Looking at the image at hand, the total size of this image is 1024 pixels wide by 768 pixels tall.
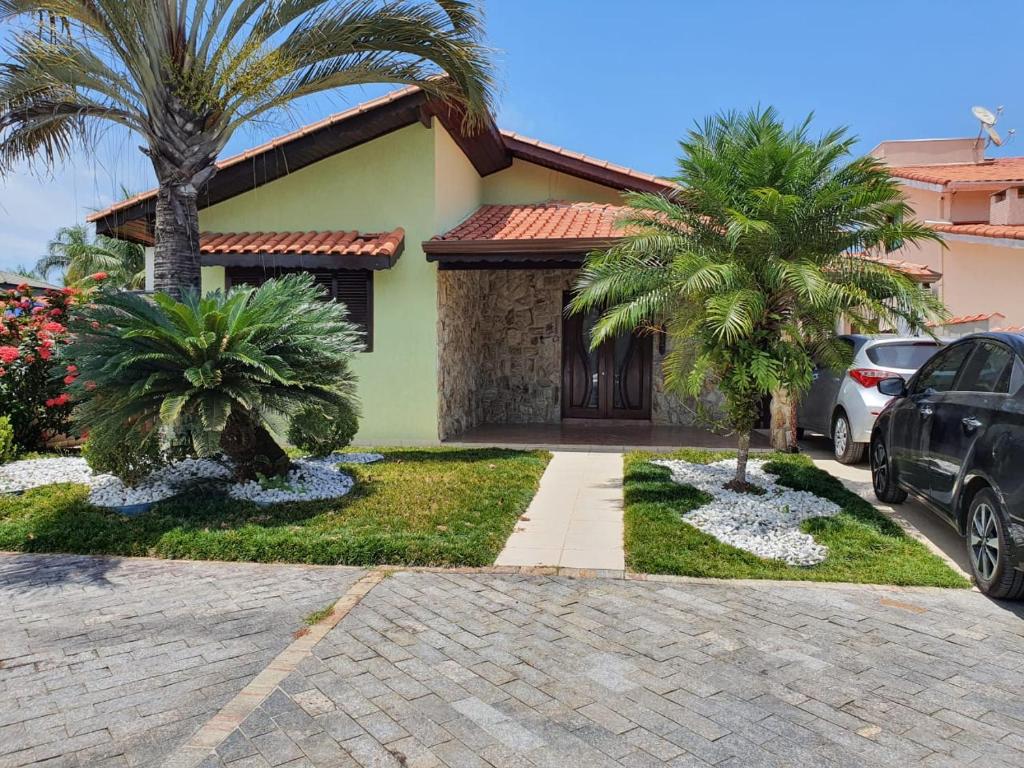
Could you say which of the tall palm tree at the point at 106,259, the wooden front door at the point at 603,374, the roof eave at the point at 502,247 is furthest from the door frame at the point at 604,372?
the tall palm tree at the point at 106,259

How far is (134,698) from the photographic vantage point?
133 inches

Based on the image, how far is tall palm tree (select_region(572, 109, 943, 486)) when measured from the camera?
6434 millimetres

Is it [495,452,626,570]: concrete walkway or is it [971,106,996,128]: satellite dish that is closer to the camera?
[495,452,626,570]: concrete walkway

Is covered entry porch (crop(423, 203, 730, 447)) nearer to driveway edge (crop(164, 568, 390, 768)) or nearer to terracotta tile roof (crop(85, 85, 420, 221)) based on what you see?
terracotta tile roof (crop(85, 85, 420, 221))

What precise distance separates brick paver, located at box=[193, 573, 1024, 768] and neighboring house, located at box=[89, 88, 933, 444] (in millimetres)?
6091

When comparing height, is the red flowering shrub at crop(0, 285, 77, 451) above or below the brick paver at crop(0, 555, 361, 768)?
above

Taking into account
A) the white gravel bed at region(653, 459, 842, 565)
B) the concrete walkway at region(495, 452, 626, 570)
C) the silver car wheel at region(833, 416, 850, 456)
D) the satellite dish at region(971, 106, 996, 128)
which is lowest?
the concrete walkway at region(495, 452, 626, 570)

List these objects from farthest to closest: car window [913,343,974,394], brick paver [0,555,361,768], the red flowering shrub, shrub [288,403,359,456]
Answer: the red flowering shrub
shrub [288,403,359,456]
car window [913,343,974,394]
brick paver [0,555,361,768]

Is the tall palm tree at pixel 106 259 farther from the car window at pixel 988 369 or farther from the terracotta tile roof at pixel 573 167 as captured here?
the car window at pixel 988 369

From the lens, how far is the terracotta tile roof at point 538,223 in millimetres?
10422

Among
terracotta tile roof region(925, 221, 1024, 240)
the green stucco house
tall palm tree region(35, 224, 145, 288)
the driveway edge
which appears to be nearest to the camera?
the driveway edge

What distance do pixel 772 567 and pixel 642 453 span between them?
185 inches

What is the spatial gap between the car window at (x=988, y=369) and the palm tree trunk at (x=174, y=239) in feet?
22.9

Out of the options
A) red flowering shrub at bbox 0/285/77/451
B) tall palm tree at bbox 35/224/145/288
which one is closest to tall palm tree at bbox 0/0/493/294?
red flowering shrub at bbox 0/285/77/451
